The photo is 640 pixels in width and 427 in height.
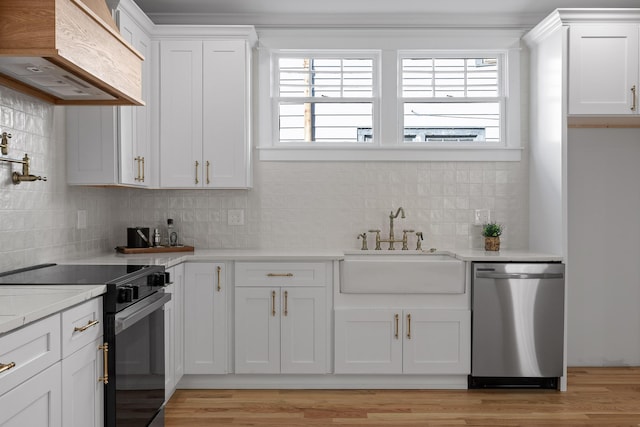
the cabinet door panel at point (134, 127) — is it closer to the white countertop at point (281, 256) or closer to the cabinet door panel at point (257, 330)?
the white countertop at point (281, 256)

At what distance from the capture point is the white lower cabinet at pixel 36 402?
1702mm

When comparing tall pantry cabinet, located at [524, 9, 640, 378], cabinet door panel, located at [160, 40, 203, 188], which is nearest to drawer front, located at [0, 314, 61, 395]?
cabinet door panel, located at [160, 40, 203, 188]

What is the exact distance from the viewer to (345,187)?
4.62 meters

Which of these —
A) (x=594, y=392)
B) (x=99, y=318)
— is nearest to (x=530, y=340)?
(x=594, y=392)

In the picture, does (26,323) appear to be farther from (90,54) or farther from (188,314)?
(188,314)

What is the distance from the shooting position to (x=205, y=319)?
3938 millimetres

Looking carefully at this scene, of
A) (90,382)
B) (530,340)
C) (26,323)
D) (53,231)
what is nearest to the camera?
(26,323)

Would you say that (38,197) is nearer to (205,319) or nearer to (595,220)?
(205,319)

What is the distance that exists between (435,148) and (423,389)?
1.80m

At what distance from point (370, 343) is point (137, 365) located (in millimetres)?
1737

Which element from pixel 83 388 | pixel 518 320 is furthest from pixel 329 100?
pixel 83 388

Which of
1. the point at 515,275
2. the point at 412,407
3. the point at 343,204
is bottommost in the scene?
the point at 412,407

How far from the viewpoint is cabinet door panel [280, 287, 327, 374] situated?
395 centimetres

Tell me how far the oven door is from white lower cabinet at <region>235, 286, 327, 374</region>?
87cm
